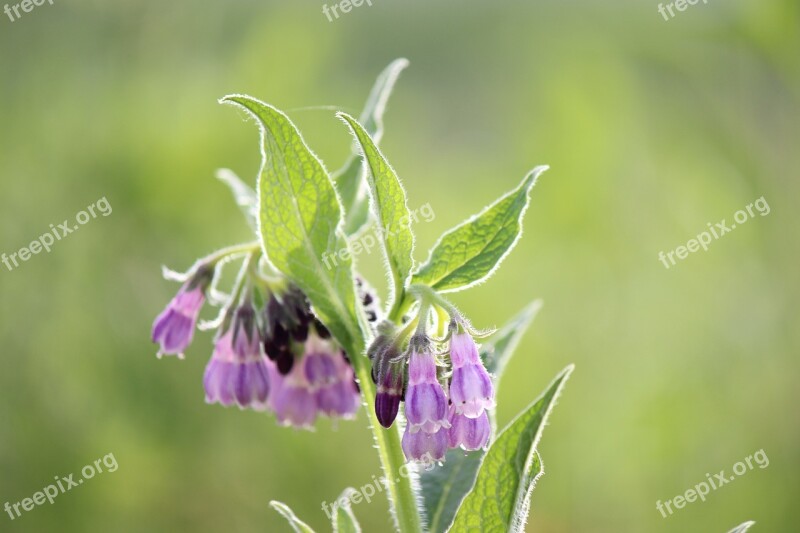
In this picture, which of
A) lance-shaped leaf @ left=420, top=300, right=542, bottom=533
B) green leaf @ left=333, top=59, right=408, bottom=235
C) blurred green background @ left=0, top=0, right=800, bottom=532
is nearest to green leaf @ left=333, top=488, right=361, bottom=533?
lance-shaped leaf @ left=420, top=300, right=542, bottom=533

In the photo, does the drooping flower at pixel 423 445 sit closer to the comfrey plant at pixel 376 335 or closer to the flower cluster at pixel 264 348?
the comfrey plant at pixel 376 335

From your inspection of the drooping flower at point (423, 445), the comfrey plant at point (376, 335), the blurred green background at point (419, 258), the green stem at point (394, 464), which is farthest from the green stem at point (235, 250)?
the blurred green background at point (419, 258)

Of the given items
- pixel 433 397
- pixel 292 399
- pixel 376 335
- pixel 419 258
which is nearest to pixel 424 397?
pixel 433 397

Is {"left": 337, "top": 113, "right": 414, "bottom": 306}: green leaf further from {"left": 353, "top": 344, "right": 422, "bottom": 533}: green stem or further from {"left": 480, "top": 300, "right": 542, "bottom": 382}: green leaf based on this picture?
{"left": 480, "top": 300, "right": 542, "bottom": 382}: green leaf

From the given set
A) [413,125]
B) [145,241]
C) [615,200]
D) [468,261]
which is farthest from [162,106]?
[468,261]

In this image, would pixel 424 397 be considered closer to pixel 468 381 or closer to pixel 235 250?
pixel 468 381

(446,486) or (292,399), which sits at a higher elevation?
(292,399)
